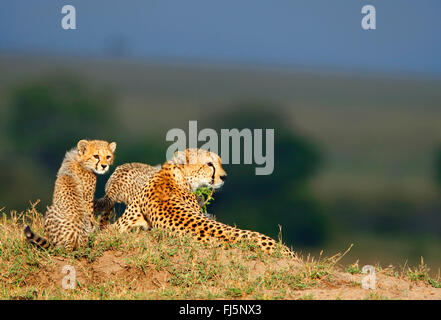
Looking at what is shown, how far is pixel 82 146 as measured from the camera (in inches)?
291

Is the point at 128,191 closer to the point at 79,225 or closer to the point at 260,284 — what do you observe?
the point at 79,225

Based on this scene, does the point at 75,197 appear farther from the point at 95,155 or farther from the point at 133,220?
the point at 133,220

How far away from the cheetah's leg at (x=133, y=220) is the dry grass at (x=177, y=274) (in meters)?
0.53

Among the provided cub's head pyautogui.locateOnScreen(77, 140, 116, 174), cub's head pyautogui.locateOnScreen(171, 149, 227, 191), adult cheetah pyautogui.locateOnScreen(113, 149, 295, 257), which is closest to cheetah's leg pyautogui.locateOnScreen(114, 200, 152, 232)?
adult cheetah pyautogui.locateOnScreen(113, 149, 295, 257)

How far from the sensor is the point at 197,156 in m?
7.38

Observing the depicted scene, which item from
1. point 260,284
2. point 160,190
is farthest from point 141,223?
point 260,284

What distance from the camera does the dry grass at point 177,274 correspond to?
5641 mm

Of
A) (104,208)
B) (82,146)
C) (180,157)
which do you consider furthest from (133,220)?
(82,146)

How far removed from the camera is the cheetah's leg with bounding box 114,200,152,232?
7434 mm

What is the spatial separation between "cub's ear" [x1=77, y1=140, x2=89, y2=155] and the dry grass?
101 centimetres

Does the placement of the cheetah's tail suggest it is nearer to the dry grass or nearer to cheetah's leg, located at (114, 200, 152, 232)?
the dry grass

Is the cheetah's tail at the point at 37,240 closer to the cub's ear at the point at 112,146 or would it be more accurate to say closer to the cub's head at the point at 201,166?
the cub's ear at the point at 112,146

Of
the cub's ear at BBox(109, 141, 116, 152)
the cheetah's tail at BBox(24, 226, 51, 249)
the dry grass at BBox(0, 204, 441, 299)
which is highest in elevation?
the cub's ear at BBox(109, 141, 116, 152)

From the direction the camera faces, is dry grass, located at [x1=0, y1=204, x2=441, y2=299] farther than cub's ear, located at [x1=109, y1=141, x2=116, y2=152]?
No
